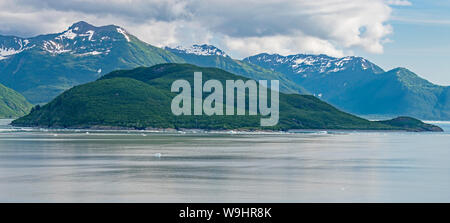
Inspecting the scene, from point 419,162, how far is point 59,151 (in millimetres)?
58398

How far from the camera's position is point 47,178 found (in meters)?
72.2

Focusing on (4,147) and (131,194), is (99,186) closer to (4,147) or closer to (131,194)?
(131,194)

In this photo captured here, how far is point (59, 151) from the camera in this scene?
113 metres

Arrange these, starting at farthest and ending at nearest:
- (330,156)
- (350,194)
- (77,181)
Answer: (330,156) → (77,181) → (350,194)

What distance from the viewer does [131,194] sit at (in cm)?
5994

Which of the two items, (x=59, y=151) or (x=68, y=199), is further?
(x=59, y=151)

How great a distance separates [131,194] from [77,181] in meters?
11.8

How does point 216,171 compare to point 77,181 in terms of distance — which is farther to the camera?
point 216,171
